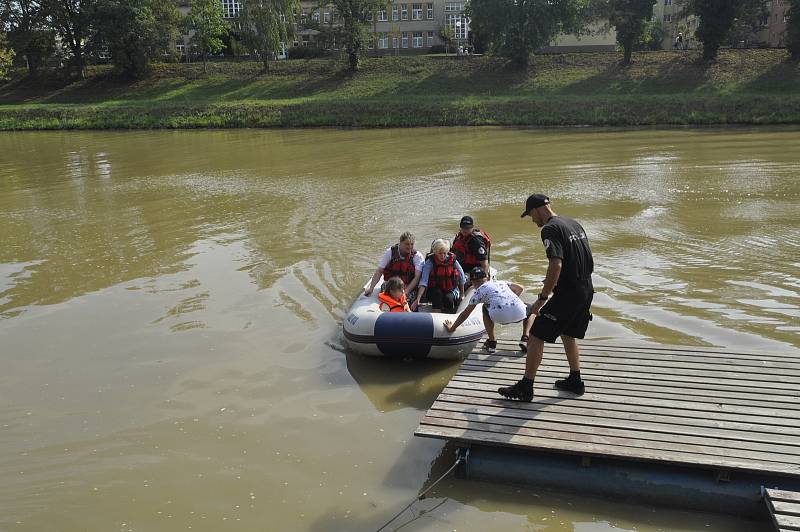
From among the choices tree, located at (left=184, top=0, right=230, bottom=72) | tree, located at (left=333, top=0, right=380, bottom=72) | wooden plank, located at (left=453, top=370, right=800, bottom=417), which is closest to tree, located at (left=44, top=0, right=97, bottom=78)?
tree, located at (left=184, top=0, right=230, bottom=72)

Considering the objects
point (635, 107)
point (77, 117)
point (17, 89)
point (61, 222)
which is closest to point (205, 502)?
point (61, 222)

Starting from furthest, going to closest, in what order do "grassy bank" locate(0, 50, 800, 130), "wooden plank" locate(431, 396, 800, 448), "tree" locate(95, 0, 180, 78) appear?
"tree" locate(95, 0, 180, 78), "grassy bank" locate(0, 50, 800, 130), "wooden plank" locate(431, 396, 800, 448)

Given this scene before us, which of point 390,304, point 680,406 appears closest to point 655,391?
point 680,406

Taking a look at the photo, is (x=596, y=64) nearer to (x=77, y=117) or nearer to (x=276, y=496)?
(x=77, y=117)

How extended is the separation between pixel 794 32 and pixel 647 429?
4216 centimetres

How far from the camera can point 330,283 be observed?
10.5 m

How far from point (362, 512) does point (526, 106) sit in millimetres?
32447

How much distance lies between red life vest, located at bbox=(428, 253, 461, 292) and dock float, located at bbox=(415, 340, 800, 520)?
1.94 m

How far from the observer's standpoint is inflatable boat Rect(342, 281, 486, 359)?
24.4 ft

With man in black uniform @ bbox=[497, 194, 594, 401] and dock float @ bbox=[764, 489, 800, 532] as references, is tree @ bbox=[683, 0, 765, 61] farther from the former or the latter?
dock float @ bbox=[764, 489, 800, 532]

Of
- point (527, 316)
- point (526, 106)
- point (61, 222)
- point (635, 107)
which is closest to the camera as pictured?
point (527, 316)

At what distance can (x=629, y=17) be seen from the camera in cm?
4166

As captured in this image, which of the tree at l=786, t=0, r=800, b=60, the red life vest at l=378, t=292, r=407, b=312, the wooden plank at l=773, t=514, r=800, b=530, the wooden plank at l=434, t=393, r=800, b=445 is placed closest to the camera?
the wooden plank at l=773, t=514, r=800, b=530

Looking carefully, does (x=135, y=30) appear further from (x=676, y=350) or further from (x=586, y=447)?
(x=586, y=447)
